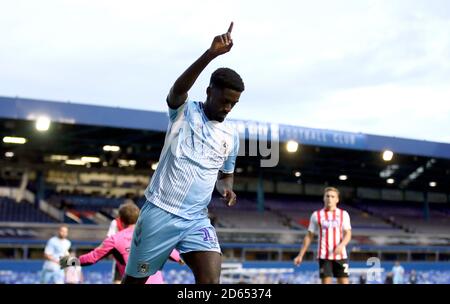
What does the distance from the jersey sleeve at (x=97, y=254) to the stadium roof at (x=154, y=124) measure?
12.4m

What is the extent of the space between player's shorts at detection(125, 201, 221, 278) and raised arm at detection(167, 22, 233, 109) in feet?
2.39

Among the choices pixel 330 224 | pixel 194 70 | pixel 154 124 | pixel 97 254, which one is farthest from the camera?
pixel 154 124

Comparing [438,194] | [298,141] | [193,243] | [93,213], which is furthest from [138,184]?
[193,243]

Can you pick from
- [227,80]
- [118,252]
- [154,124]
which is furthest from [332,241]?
[154,124]

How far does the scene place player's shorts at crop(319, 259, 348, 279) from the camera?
9398 mm

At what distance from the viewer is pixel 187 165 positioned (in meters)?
4.25

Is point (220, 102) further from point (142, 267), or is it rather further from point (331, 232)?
point (331, 232)

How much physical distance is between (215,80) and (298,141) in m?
22.9

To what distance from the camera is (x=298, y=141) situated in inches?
1058

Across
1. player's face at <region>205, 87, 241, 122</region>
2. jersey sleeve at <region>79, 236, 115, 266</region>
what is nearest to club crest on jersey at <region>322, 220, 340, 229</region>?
jersey sleeve at <region>79, 236, 115, 266</region>

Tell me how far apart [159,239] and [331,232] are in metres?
5.67

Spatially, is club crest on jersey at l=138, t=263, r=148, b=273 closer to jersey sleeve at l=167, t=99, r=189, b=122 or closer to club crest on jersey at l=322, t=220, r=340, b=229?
jersey sleeve at l=167, t=99, r=189, b=122
